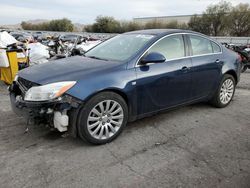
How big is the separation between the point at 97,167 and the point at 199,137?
1.70 meters

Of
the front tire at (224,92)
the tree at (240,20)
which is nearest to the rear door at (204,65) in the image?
the front tire at (224,92)

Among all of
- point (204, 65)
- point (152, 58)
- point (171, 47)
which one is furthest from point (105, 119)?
point (204, 65)

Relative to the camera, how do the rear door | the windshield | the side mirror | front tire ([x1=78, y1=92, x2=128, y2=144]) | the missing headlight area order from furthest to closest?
the rear door, the windshield, the side mirror, front tire ([x1=78, y1=92, x2=128, y2=144]), the missing headlight area

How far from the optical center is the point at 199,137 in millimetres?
3887

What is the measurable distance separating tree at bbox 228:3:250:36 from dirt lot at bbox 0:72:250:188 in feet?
145

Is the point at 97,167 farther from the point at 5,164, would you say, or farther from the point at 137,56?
the point at 137,56

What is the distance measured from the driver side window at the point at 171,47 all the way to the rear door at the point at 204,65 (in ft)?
0.80

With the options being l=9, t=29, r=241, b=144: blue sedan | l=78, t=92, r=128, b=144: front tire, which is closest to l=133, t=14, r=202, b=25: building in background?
l=9, t=29, r=241, b=144: blue sedan

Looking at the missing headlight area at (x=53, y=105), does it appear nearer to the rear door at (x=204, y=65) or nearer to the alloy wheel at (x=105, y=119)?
the alloy wheel at (x=105, y=119)

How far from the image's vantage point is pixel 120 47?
4.27 meters

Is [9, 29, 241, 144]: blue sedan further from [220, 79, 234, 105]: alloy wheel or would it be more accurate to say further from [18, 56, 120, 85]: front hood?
Result: [220, 79, 234, 105]: alloy wheel

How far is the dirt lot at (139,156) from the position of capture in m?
2.79

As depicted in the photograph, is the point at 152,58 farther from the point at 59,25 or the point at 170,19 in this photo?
the point at 59,25

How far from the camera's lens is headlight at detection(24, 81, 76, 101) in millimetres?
3195
